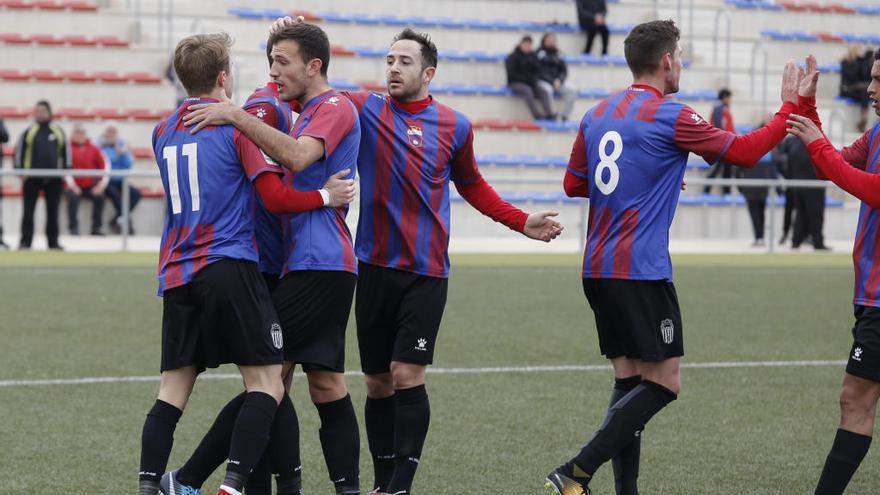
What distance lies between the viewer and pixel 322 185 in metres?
5.47

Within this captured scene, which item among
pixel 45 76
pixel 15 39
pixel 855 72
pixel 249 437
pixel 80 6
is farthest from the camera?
pixel 855 72

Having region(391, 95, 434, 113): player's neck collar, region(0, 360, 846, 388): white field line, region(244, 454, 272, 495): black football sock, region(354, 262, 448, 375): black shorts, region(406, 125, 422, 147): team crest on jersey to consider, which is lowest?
region(0, 360, 846, 388): white field line

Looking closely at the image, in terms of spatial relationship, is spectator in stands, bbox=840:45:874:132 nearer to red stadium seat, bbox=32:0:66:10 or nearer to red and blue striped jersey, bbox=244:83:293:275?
red stadium seat, bbox=32:0:66:10

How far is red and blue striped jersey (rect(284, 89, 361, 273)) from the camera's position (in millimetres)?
5379

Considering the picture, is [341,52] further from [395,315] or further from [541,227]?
[395,315]

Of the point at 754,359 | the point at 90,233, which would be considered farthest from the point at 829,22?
the point at 754,359

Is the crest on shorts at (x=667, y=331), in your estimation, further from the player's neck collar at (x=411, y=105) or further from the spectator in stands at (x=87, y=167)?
the spectator in stands at (x=87, y=167)

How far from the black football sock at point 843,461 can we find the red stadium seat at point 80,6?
21357mm

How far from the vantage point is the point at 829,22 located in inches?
1182

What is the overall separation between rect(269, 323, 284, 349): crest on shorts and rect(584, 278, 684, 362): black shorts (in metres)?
1.28

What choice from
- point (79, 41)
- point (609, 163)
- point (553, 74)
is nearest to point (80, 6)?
point (79, 41)

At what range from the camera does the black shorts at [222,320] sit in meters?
5.14

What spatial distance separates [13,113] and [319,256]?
1821cm

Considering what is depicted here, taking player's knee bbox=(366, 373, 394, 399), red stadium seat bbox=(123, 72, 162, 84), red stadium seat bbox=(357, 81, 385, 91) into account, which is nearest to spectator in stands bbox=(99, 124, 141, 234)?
red stadium seat bbox=(123, 72, 162, 84)
